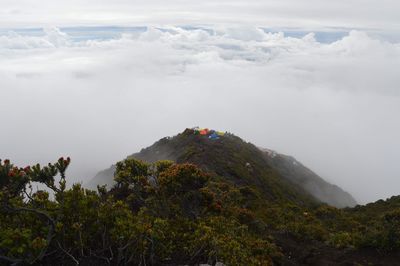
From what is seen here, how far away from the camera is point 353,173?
197875 millimetres

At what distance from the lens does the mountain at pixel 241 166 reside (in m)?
50.9

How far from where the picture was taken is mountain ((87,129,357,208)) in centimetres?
A: 5088

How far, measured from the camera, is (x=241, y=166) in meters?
57.1

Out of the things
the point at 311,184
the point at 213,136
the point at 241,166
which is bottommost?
the point at 311,184

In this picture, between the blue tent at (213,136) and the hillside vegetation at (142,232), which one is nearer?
the hillside vegetation at (142,232)

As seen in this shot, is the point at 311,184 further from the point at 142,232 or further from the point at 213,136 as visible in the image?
the point at 142,232

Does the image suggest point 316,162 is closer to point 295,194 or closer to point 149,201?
point 295,194

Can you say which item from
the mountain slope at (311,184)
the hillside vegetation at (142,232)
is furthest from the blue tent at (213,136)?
the hillside vegetation at (142,232)

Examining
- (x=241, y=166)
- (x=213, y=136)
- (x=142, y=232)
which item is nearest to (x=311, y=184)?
(x=213, y=136)

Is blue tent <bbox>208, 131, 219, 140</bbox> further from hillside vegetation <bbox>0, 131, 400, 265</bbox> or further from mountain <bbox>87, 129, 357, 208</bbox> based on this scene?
hillside vegetation <bbox>0, 131, 400, 265</bbox>

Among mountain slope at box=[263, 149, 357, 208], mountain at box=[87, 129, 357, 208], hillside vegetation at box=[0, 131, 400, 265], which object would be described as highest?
hillside vegetation at box=[0, 131, 400, 265]

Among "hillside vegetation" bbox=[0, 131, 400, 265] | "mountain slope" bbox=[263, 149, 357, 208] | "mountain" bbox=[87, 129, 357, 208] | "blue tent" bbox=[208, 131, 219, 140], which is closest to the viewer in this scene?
"hillside vegetation" bbox=[0, 131, 400, 265]

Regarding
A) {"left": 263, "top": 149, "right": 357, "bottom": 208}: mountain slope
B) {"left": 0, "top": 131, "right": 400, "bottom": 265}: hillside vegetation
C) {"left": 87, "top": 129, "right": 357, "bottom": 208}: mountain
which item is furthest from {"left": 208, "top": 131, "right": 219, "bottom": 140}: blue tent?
{"left": 0, "top": 131, "right": 400, "bottom": 265}: hillside vegetation

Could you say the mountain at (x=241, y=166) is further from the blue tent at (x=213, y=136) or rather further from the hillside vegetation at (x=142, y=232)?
the hillside vegetation at (x=142, y=232)
